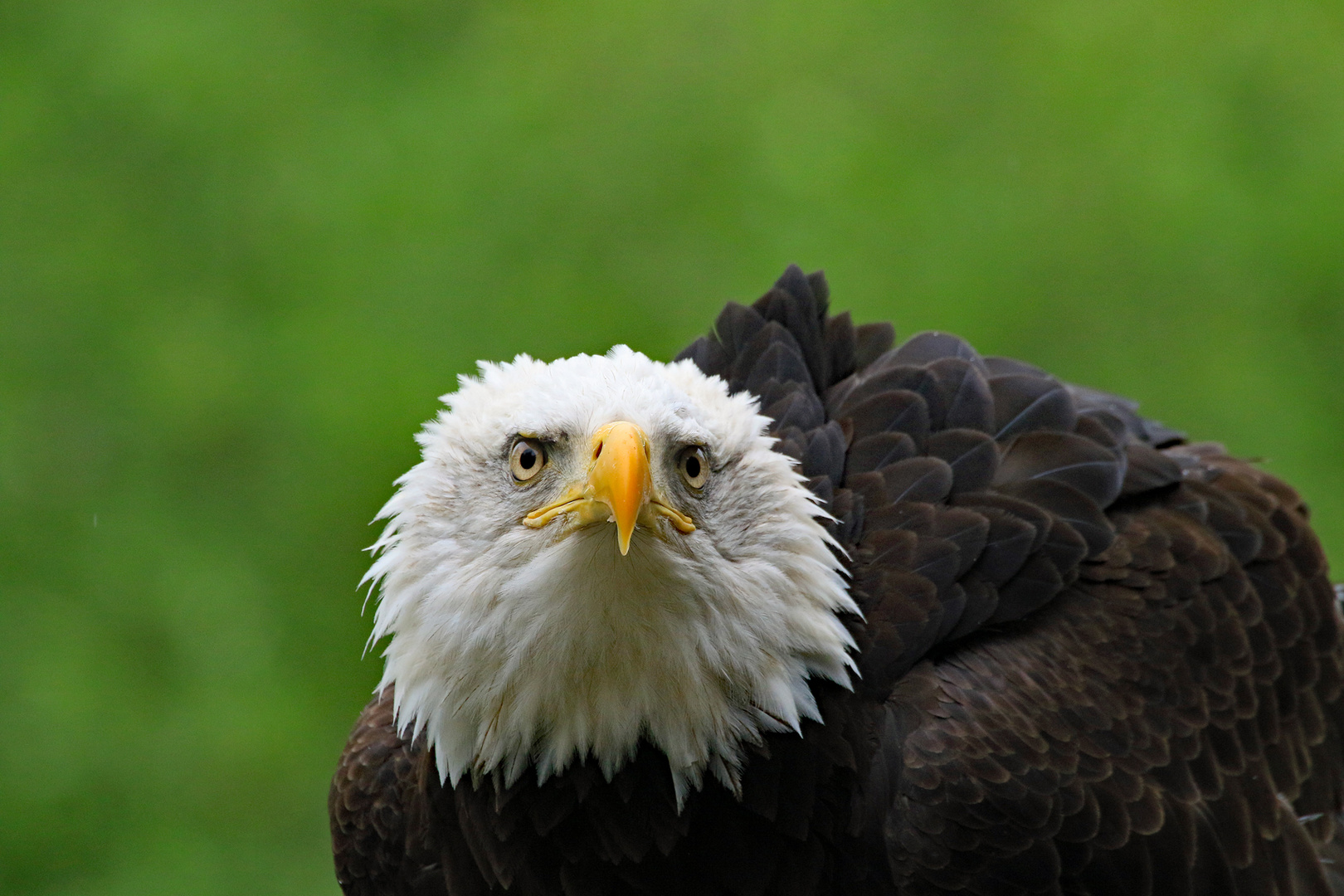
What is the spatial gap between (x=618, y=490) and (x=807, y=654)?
71cm

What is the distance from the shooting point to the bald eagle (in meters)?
3.12

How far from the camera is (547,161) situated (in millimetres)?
9109

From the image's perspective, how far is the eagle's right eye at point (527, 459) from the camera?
313cm

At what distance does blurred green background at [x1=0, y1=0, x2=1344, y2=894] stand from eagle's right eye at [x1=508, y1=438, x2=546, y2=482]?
4868 mm

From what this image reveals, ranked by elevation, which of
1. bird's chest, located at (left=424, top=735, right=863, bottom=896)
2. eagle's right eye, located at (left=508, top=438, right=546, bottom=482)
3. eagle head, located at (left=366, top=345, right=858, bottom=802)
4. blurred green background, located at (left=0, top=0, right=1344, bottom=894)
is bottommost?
bird's chest, located at (left=424, top=735, right=863, bottom=896)

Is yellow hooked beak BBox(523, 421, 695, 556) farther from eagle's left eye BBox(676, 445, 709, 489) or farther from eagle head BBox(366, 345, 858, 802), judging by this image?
eagle's left eye BBox(676, 445, 709, 489)

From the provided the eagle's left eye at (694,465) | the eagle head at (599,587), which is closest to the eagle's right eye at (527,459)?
the eagle head at (599,587)

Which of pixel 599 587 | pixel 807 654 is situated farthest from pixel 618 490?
pixel 807 654

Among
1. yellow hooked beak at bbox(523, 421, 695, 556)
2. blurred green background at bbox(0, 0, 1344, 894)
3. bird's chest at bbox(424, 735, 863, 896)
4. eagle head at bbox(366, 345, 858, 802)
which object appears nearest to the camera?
yellow hooked beak at bbox(523, 421, 695, 556)

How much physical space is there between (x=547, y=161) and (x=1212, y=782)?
626 cm

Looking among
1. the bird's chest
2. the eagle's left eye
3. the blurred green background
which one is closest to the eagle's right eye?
the eagle's left eye

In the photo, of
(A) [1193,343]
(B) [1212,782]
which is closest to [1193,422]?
(A) [1193,343]

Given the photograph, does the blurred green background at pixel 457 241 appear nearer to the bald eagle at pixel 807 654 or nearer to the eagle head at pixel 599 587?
the bald eagle at pixel 807 654

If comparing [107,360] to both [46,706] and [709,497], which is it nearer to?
[46,706]
